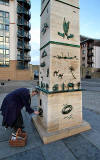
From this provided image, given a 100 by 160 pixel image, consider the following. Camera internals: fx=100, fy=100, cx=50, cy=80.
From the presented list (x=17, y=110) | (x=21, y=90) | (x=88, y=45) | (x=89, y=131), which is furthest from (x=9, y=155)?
(x=88, y=45)

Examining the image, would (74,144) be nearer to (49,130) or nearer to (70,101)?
(49,130)

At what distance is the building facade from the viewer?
23.8 m

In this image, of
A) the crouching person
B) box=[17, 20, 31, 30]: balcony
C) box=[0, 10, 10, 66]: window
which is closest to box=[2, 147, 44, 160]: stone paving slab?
the crouching person

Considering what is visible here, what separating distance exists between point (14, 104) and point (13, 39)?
1001 inches

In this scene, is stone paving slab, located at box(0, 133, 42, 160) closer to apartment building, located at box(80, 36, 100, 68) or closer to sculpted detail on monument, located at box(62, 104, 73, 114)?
sculpted detail on monument, located at box(62, 104, 73, 114)

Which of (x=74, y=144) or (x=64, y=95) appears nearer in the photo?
(x=74, y=144)

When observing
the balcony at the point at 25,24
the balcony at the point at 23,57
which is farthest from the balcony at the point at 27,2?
the balcony at the point at 23,57

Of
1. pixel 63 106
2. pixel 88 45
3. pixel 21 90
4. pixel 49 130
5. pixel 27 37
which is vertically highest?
pixel 88 45

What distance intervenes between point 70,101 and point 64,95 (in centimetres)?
31

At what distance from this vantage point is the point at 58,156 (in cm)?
215

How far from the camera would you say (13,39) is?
2433cm

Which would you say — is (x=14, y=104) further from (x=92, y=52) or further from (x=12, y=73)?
(x=92, y=52)

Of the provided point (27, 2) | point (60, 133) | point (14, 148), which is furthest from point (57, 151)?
point (27, 2)

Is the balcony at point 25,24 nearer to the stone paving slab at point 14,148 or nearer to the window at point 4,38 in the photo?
the window at point 4,38
